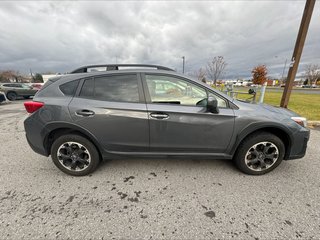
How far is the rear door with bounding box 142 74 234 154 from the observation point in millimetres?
2357

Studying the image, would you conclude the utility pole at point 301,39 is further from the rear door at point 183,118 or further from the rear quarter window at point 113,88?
the rear quarter window at point 113,88

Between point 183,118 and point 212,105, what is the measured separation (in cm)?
44

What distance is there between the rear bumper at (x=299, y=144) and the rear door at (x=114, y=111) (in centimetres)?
230

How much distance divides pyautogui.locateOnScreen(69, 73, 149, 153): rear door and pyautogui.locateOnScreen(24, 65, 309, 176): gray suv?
1cm

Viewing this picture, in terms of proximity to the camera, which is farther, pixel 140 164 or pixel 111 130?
pixel 140 164

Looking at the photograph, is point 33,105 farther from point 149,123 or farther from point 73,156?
point 149,123

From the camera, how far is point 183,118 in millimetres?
2361

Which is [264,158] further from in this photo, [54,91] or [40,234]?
[54,91]

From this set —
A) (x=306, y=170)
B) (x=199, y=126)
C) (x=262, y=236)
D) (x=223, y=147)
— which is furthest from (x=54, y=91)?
(x=306, y=170)

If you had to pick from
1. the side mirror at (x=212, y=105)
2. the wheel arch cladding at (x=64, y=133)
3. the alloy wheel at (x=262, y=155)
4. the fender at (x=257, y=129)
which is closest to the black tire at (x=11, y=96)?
the wheel arch cladding at (x=64, y=133)

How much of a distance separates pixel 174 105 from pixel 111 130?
1.02 metres

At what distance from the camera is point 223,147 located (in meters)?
2.53

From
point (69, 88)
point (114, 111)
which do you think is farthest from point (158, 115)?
point (69, 88)

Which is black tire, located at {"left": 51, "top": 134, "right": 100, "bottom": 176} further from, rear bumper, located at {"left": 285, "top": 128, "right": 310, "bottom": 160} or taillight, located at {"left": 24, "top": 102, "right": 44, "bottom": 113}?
rear bumper, located at {"left": 285, "top": 128, "right": 310, "bottom": 160}
